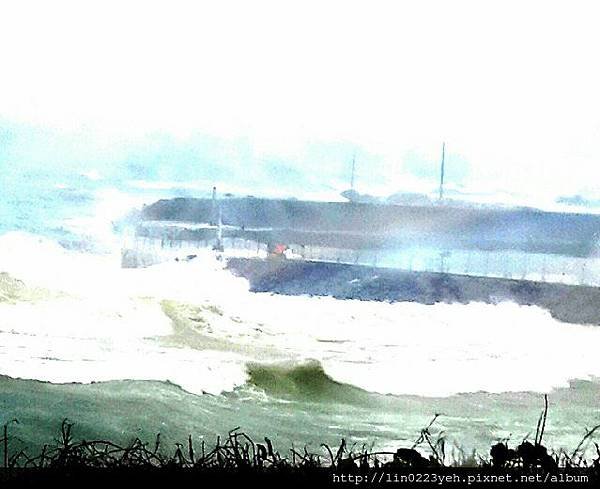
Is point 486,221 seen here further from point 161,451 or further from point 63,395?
point 63,395

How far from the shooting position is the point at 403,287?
241 cm

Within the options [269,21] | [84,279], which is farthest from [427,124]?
[84,279]

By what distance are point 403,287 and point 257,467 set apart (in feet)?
2.34

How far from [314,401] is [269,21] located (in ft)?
3.37

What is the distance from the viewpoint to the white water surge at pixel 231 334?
234 cm

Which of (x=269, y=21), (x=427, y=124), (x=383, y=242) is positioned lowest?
(x=383, y=242)

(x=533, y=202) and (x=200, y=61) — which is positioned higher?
(x=200, y=61)

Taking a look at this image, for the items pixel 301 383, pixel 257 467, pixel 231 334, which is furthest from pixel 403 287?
pixel 257 467

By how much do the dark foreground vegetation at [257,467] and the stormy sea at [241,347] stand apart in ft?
0.52

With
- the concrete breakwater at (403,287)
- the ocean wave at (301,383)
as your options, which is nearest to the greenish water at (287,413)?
the ocean wave at (301,383)

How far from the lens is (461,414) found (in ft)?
7.64

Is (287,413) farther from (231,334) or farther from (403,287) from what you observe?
(403,287)

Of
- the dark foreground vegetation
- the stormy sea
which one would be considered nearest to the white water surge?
the stormy sea

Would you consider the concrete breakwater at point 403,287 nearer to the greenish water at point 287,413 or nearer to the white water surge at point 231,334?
the white water surge at point 231,334
